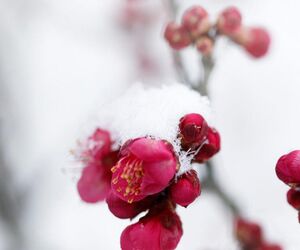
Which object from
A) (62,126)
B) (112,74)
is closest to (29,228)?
(62,126)

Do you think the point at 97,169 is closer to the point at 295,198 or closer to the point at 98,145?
the point at 98,145

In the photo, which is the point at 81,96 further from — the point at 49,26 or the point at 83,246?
the point at 83,246

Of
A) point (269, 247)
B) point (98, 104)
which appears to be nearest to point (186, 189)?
point (269, 247)

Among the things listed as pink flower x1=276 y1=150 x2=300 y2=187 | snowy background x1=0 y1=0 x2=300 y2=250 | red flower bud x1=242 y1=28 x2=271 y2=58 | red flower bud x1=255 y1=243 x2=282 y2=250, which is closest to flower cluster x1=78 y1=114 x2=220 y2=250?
pink flower x1=276 y1=150 x2=300 y2=187

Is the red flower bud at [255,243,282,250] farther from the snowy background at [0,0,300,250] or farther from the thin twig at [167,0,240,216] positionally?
the snowy background at [0,0,300,250]

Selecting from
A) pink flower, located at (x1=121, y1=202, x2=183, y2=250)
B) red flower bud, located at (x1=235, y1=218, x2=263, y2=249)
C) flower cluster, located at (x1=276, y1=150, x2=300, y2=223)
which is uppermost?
flower cluster, located at (x1=276, y1=150, x2=300, y2=223)
